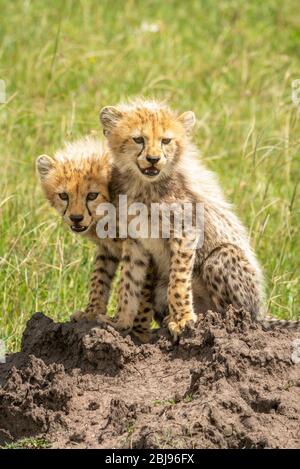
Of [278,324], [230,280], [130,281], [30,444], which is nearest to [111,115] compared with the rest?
[130,281]

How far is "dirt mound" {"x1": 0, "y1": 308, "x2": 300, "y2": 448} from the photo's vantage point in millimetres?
4383

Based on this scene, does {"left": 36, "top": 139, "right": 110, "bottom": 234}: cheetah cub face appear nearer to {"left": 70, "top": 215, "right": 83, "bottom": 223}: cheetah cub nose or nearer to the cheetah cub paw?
{"left": 70, "top": 215, "right": 83, "bottom": 223}: cheetah cub nose

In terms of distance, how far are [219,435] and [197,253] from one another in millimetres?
1372

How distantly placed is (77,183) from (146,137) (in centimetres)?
43

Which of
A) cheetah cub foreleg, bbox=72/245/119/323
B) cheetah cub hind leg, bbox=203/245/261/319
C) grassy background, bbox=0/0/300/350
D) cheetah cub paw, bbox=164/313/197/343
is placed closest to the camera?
cheetah cub paw, bbox=164/313/197/343

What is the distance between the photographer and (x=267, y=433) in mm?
4363

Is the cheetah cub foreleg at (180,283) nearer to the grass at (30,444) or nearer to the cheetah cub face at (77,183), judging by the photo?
the cheetah cub face at (77,183)

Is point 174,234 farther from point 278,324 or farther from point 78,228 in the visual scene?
point 278,324

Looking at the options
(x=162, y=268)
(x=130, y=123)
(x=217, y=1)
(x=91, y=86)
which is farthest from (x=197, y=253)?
(x=217, y=1)

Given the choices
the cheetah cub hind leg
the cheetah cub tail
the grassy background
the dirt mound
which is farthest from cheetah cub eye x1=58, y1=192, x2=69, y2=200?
the cheetah cub tail

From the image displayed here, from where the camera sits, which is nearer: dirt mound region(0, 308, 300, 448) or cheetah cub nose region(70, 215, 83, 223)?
dirt mound region(0, 308, 300, 448)

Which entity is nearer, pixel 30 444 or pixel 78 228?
pixel 30 444

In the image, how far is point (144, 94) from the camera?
28.1ft
